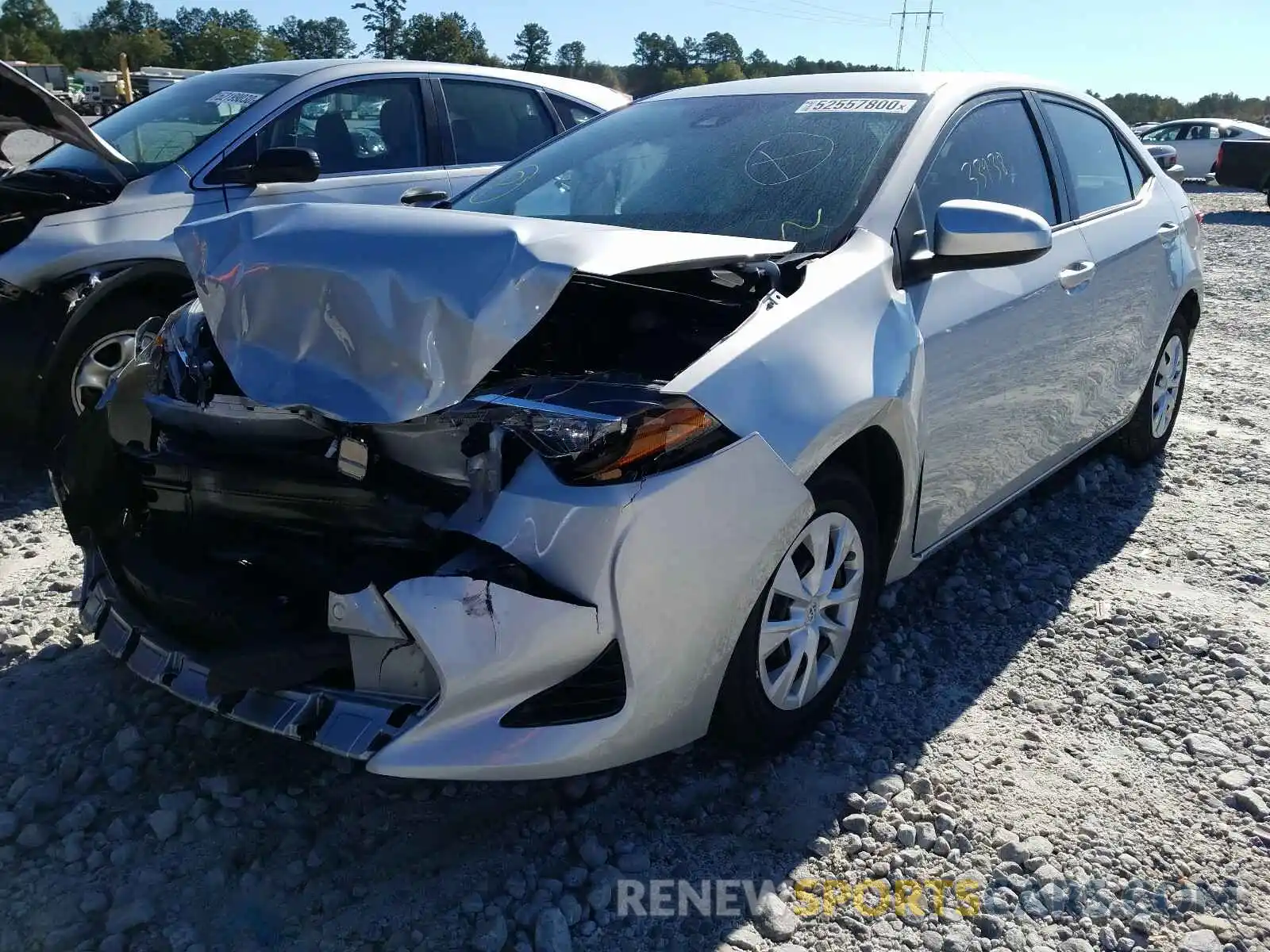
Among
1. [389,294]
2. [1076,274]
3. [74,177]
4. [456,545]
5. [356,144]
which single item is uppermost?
[356,144]

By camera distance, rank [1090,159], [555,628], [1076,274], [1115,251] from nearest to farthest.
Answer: [555,628] → [1076,274] → [1115,251] → [1090,159]

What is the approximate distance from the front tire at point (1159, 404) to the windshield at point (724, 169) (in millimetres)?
2168

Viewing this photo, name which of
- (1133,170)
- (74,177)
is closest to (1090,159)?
(1133,170)

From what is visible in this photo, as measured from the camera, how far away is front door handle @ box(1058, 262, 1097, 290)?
357 centimetres

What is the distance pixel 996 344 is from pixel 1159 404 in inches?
83.3

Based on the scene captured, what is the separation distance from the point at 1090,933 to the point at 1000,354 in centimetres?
168

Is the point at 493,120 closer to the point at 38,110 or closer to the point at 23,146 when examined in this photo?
the point at 23,146

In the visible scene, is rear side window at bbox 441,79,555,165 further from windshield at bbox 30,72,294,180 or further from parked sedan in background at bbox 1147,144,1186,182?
parked sedan in background at bbox 1147,144,1186,182

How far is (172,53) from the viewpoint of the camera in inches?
3777

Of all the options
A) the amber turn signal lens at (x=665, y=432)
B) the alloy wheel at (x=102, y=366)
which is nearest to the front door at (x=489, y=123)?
the alloy wheel at (x=102, y=366)

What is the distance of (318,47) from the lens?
92.2m

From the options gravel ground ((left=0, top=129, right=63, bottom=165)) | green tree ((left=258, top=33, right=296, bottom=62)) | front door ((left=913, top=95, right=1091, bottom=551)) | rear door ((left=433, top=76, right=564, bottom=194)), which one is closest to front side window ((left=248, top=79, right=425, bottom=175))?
rear door ((left=433, top=76, right=564, bottom=194))

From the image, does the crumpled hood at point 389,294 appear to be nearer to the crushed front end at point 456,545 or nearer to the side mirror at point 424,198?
the crushed front end at point 456,545

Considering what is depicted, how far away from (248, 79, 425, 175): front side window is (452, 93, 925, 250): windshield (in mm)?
1875
